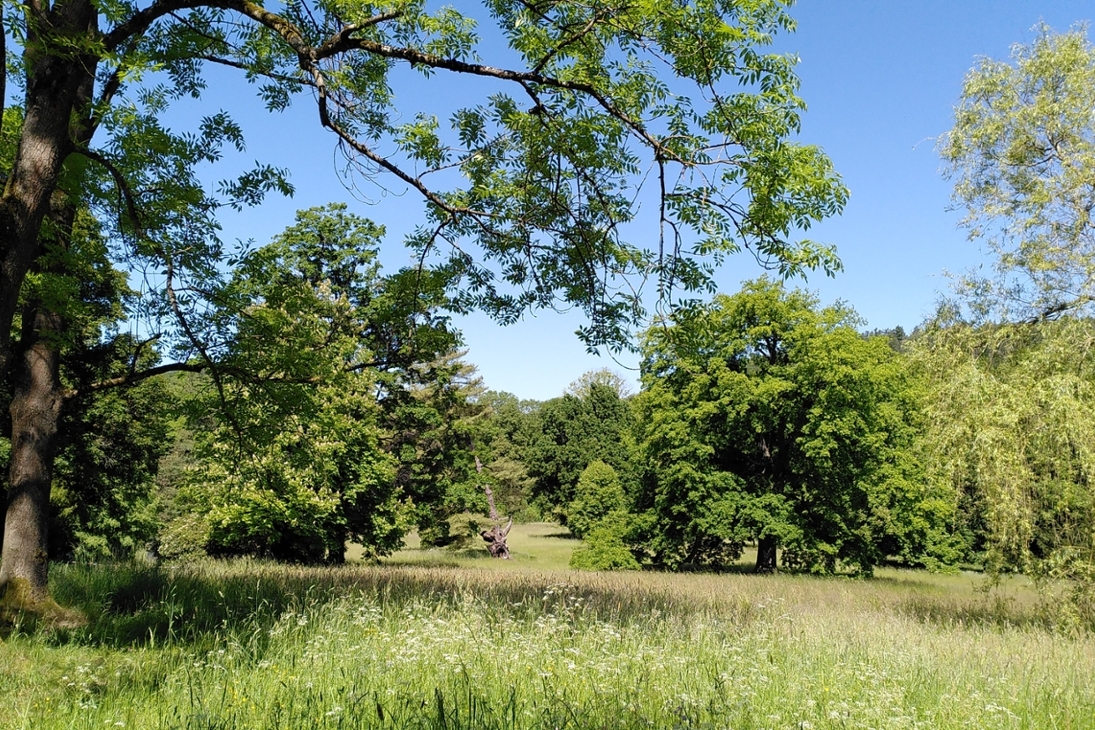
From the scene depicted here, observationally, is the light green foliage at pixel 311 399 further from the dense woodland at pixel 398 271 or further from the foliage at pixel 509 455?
the foliage at pixel 509 455

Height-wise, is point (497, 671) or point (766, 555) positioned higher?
point (497, 671)

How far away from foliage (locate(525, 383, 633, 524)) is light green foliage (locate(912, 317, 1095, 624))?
39.9 m

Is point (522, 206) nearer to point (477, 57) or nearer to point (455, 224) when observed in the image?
point (455, 224)

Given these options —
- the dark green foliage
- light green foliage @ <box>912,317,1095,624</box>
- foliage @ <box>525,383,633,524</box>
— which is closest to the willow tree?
light green foliage @ <box>912,317,1095,624</box>

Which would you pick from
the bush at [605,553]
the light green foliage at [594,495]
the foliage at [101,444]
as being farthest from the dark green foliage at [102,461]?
the light green foliage at [594,495]

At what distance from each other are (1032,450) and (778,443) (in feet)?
55.6

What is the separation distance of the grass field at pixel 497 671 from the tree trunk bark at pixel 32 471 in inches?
26.1

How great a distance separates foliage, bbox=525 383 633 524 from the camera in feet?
175

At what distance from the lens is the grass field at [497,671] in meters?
4.12

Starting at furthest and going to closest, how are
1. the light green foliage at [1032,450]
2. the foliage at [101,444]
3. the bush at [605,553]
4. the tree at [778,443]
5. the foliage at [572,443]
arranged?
the foliage at [572,443]
the bush at [605,553]
the tree at [778,443]
the foliage at [101,444]
the light green foliage at [1032,450]

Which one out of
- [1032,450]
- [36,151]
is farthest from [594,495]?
[36,151]

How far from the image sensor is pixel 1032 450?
1126 cm

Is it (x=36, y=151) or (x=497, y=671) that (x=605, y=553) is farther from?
(x=36, y=151)

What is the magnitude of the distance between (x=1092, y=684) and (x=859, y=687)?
2919 millimetres
